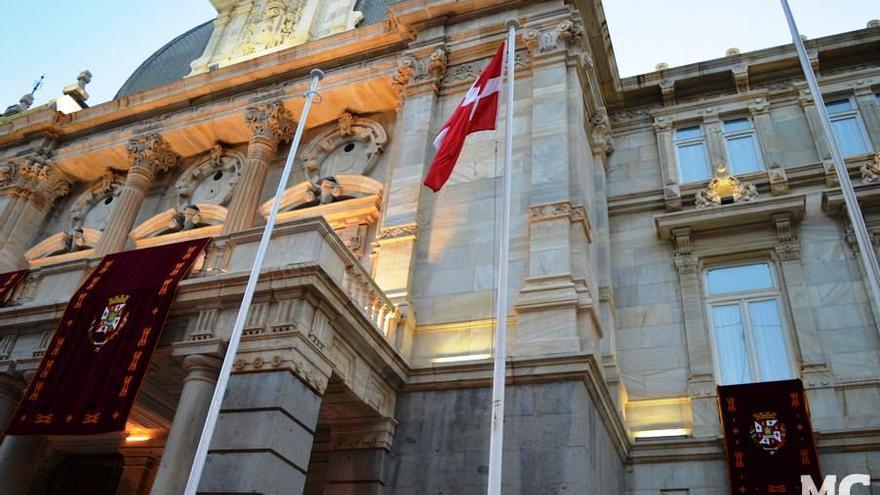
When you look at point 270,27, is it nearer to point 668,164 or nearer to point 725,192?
point 668,164

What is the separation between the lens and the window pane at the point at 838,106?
19641 millimetres

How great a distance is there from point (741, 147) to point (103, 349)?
1683cm

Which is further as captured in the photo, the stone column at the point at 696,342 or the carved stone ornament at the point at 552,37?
the carved stone ornament at the point at 552,37

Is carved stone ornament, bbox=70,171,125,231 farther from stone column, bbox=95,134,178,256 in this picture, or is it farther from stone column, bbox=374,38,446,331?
stone column, bbox=374,38,446,331

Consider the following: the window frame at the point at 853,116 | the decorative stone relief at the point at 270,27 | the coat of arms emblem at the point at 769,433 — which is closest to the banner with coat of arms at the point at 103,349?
the coat of arms emblem at the point at 769,433

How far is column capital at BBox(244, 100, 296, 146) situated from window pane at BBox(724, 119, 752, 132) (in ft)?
43.8

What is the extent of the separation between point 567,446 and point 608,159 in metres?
11.2

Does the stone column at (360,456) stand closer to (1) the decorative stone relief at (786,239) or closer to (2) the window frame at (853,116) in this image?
(1) the decorative stone relief at (786,239)

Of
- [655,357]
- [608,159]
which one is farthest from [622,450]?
[608,159]

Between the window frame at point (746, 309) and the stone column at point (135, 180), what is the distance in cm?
1772

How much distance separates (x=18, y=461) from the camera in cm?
1220

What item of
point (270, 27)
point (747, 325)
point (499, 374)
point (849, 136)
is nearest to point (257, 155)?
point (270, 27)

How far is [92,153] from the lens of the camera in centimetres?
2552

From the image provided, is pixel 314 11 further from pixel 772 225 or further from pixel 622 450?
pixel 622 450
